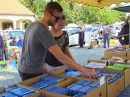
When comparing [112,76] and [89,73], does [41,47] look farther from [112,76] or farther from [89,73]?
[112,76]

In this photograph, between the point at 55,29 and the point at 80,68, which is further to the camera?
the point at 55,29

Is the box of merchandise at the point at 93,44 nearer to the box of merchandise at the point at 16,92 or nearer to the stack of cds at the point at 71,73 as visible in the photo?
the stack of cds at the point at 71,73

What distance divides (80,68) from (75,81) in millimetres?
179

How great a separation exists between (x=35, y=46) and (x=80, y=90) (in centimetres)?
55

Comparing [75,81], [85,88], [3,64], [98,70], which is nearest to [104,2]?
[98,70]

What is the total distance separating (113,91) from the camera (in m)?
1.32

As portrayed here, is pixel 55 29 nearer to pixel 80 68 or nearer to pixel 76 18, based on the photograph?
pixel 80 68

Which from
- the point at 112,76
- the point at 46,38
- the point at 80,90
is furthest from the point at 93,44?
the point at 80,90

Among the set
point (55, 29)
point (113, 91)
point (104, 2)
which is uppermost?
point (104, 2)

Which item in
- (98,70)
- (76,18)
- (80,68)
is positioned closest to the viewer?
(80,68)

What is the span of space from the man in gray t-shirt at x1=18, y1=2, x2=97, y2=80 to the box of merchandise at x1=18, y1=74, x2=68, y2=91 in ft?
0.52

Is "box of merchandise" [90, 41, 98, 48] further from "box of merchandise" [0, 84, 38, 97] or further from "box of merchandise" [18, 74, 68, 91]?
"box of merchandise" [0, 84, 38, 97]

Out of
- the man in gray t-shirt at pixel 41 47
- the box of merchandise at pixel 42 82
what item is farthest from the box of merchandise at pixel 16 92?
the man in gray t-shirt at pixel 41 47

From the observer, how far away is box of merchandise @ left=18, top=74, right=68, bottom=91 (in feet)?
4.10
